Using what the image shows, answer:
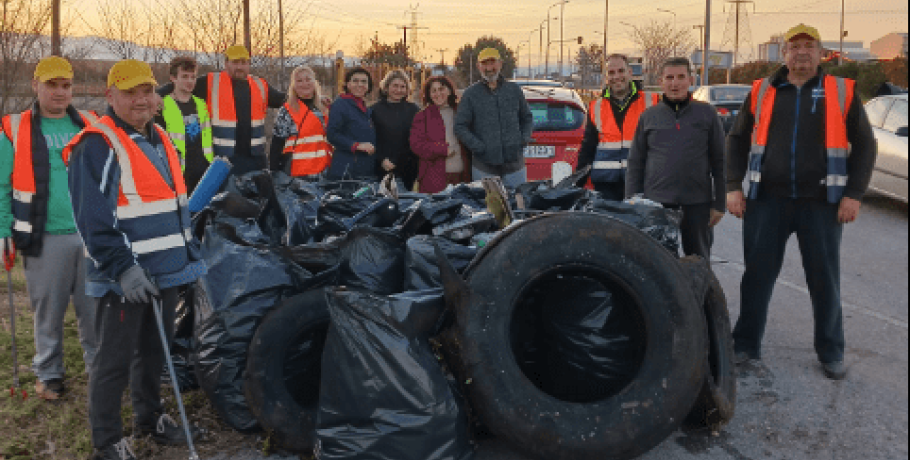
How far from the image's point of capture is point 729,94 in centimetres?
1705

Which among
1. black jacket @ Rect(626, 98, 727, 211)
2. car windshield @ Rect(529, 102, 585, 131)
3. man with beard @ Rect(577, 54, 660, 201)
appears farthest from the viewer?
car windshield @ Rect(529, 102, 585, 131)

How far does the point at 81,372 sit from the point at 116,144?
1880mm

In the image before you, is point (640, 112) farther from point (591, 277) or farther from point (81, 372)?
point (81, 372)

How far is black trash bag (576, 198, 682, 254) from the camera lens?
13.5 feet

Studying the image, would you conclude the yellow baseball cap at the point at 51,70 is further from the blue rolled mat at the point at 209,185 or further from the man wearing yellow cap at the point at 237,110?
the man wearing yellow cap at the point at 237,110

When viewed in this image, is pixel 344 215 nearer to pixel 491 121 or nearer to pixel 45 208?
pixel 45 208

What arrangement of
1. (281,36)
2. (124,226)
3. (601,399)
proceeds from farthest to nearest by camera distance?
(281,36) < (601,399) < (124,226)

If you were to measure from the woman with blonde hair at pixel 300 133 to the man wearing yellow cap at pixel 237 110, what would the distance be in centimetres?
14

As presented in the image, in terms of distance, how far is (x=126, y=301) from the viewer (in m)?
3.31

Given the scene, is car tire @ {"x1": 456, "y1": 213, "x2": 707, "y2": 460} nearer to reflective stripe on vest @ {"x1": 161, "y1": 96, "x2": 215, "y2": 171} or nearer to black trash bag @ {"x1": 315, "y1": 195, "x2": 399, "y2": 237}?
black trash bag @ {"x1": 315, "y1": 195, "x2": 399, "y2": 237}

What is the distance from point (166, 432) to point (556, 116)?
20.8ft

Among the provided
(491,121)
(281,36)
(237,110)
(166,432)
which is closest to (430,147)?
(491,121)

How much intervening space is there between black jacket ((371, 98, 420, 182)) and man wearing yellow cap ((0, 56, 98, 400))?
2823mm

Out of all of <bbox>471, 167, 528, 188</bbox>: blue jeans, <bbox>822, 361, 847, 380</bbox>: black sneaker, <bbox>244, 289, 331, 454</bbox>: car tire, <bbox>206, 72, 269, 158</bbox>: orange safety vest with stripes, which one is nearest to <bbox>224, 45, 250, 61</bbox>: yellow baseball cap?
<bbox>206, 72, 269, 158</bbox>: orange safety vest with stripes
